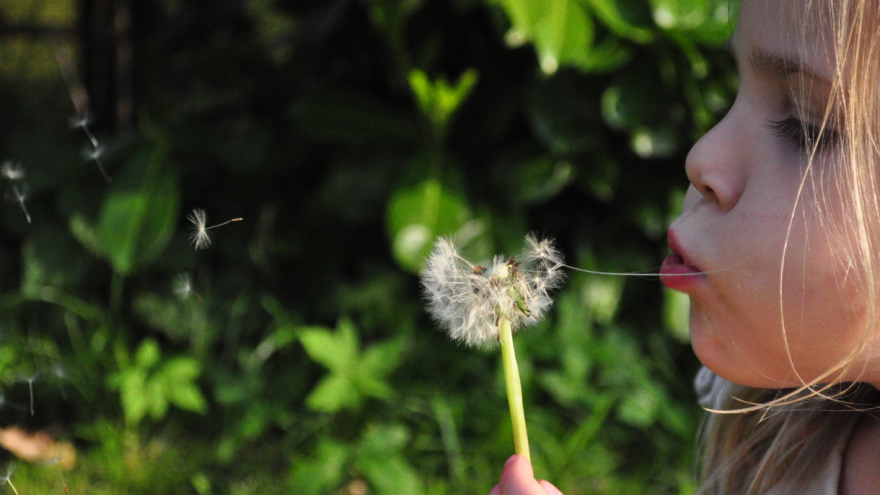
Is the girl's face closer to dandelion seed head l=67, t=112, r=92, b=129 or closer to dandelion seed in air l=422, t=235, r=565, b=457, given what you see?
dandelion seed in air l=422, t=235, r=565, b=457

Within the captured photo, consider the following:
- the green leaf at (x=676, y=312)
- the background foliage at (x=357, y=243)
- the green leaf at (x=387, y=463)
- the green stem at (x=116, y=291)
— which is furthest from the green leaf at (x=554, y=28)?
the green stem at (x=116, y=291)

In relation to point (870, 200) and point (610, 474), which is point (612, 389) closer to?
point (610, 474)

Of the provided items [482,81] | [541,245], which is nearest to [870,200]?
[541,245]

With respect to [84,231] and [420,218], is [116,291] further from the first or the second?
[420,218]

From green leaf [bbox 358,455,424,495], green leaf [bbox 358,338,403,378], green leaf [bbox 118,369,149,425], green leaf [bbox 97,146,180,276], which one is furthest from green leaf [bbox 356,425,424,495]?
green leaf [bbox 97,146,180,276]

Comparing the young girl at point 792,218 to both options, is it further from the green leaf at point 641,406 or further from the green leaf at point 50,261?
the green leaf at point 50,261

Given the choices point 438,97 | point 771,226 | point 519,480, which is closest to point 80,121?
point 438,97

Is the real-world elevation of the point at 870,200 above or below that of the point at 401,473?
above
